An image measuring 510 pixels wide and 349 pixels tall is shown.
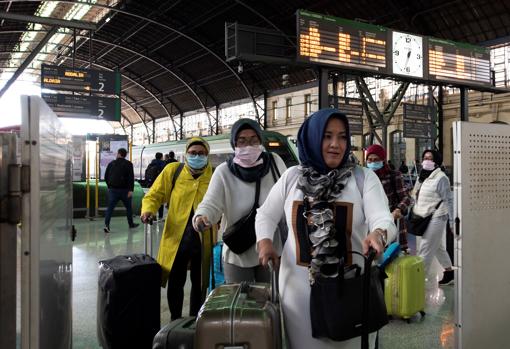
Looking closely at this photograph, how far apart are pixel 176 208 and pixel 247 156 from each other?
2.65ft

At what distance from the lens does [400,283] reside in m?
3.92

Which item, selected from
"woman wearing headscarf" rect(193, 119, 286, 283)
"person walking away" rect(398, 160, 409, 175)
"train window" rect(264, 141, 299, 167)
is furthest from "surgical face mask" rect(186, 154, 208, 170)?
"person walking away" rect(398, 160, 409, 175)

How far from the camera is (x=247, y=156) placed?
291 centimetres

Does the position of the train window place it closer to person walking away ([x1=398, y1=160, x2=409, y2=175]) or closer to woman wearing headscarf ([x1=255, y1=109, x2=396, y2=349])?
person walking away ([x1=398, y1=160, x2=409, y2=175])

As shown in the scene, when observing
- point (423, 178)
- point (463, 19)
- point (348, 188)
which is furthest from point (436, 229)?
point (463, 19)

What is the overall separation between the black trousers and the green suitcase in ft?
5.24

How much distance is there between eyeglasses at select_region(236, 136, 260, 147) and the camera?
2.97 meters

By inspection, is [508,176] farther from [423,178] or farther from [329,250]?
[423,178]

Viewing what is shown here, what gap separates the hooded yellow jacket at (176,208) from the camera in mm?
3385

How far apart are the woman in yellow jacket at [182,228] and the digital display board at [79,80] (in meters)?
10.9

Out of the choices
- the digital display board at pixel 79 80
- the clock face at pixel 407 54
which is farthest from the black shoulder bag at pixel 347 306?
the digital display board at pixel 79 80

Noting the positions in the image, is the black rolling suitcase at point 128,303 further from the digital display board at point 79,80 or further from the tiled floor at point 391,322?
the digital display board at point 79,80

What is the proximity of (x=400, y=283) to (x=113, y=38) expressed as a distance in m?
28.4

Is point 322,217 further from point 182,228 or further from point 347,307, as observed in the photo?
point 182,228
